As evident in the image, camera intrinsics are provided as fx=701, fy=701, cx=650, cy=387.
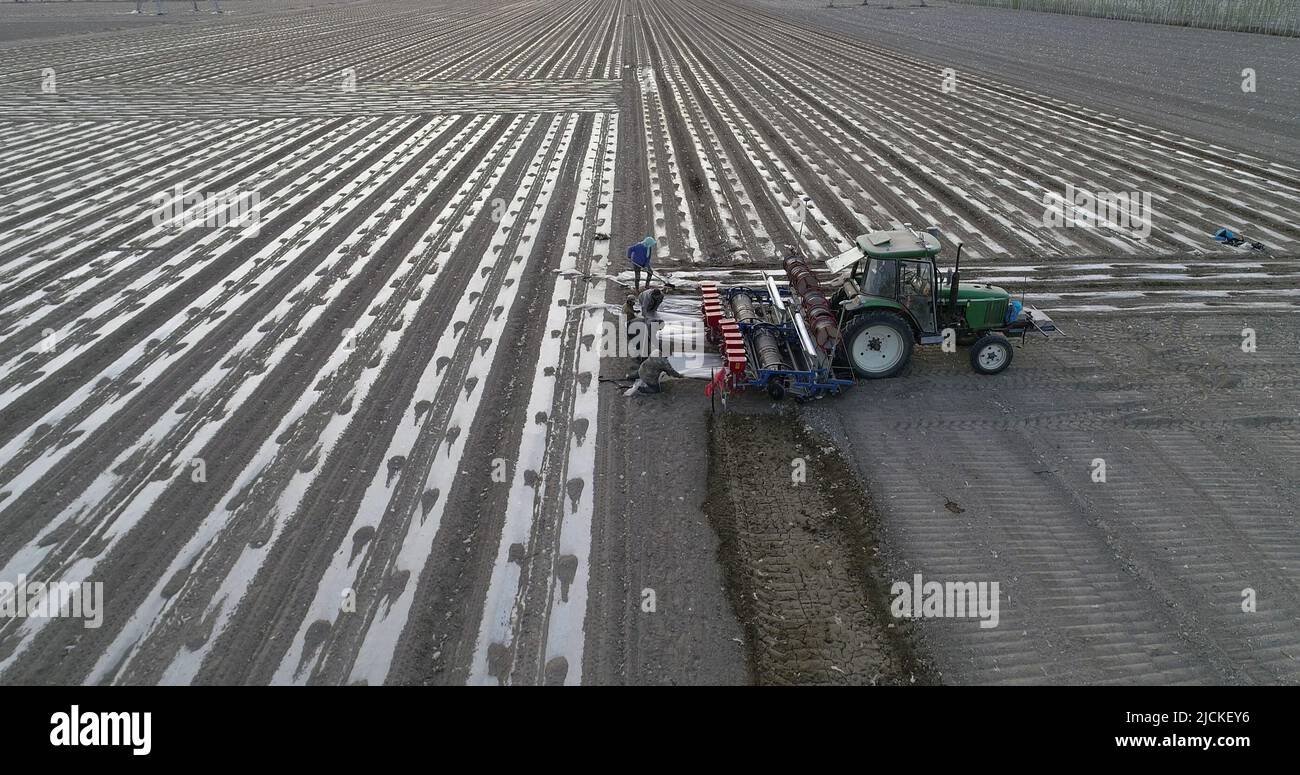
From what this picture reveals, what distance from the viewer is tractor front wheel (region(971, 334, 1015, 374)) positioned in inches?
325

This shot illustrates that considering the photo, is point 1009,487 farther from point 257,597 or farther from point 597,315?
point 257,597

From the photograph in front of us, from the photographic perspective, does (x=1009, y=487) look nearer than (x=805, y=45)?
Yes

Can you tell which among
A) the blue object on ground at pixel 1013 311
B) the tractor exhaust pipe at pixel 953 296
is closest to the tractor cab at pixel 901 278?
the tractor exhaust pipe at pixel 953 296

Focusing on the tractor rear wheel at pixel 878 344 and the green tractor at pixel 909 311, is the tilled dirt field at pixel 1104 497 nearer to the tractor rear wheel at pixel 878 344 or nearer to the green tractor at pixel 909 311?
the tractor rear wheel at pixel 878 344

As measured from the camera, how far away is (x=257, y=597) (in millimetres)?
5438

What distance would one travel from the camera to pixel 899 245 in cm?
785

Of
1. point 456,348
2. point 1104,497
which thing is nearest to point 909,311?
point 1104,497

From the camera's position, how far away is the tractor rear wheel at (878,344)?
7.87m
